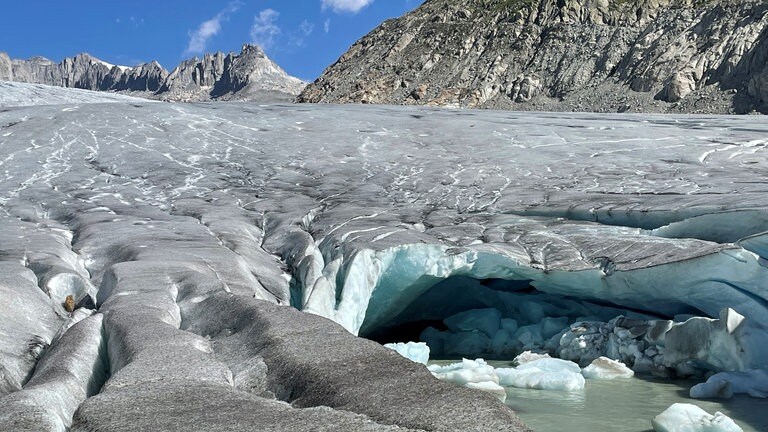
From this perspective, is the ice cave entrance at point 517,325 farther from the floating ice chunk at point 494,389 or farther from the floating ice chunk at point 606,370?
the floating ice chunk at point 494,389

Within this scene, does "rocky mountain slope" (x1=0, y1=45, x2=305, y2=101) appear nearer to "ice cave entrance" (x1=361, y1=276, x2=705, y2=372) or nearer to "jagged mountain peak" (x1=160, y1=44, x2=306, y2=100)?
"jagged mountain peak" (x1=160, y1=44, x2=306, y2=100)

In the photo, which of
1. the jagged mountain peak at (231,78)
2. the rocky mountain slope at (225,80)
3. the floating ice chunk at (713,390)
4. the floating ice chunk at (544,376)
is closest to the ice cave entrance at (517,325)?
the floating ice chunk at (544,376)

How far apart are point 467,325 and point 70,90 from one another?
21095 millimetres

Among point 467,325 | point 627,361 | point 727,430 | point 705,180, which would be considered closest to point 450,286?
point 467,325

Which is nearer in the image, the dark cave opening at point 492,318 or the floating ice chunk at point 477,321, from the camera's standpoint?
the dark cave opening at point 492,318

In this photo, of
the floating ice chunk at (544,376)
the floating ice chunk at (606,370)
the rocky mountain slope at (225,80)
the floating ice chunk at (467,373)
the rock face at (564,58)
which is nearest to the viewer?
the floating ice chunk at (467,373)

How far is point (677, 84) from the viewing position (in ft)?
170

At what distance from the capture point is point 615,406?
7164mm

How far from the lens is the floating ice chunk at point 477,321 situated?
1086cm

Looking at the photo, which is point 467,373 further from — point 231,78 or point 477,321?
point 231,78

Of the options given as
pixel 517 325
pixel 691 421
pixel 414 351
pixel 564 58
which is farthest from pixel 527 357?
pixel 564 58

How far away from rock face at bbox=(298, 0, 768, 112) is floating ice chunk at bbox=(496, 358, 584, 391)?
45.5 m

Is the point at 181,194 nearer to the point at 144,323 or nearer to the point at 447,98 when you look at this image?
the point at 144,323

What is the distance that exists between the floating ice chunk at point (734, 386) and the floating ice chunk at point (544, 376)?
1174mm
